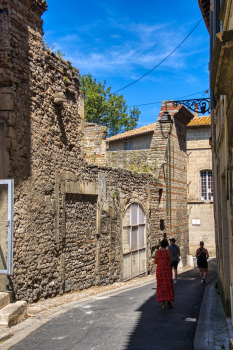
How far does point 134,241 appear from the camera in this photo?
1229cm

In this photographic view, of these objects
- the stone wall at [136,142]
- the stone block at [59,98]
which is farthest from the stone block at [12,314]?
the stone wall at [136,142]

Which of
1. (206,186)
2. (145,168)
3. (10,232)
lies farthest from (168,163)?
(10,232)

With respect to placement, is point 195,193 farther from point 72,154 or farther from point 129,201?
point 72,154

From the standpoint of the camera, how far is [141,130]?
22.2 m

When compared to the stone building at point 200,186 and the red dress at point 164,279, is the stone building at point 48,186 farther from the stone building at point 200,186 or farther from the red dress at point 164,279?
the stone building at point 200,186

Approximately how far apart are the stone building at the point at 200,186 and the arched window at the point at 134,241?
473 inches

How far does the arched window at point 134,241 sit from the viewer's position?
1166cm

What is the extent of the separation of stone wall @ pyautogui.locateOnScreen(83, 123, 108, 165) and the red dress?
6.97 metres

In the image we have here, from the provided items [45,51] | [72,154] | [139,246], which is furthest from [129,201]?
[45,51]

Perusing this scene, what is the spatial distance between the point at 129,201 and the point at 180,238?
626 cm

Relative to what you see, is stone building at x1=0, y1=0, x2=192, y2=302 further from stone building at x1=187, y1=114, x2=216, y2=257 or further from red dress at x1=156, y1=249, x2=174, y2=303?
stone building at x1=187, y1=114, x2=216, y2=257

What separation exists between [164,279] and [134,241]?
5543 mm

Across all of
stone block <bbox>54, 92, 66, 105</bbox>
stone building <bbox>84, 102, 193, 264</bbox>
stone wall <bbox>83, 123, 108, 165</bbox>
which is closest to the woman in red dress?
stone block <bbox>54, 92, 66, 105</bbox>

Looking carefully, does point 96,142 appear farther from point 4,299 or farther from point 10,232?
point 4,299
